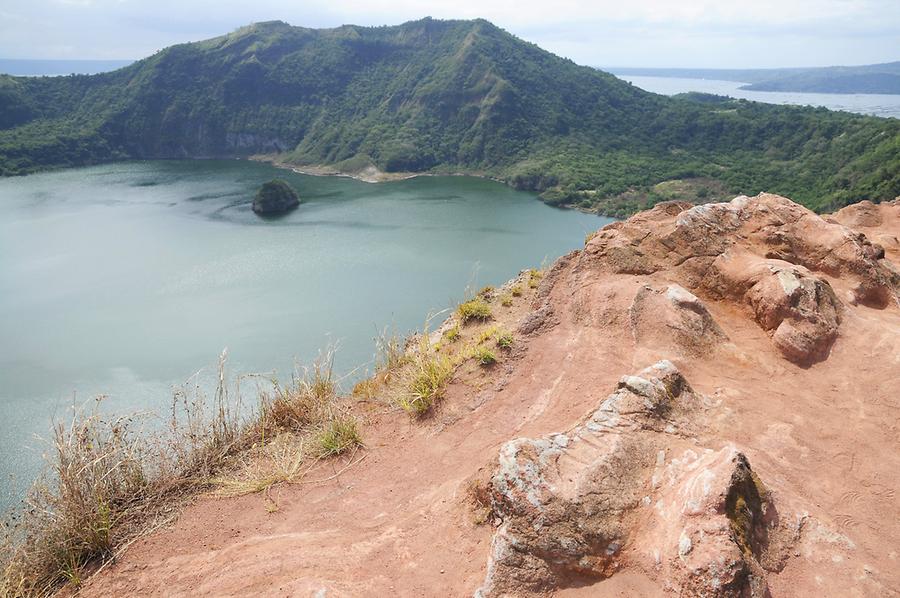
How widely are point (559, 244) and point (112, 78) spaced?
347 feet

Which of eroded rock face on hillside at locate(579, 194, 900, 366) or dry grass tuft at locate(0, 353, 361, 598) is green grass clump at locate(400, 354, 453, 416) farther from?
eroded rock face on hillside at locate(579, 194, 900, 366)

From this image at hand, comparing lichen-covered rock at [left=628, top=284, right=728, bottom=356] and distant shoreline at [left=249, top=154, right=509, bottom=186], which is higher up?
lichen-covered rock at [left=628, top=284, right=728, bottom=356]

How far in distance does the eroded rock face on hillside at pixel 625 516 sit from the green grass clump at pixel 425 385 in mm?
2301

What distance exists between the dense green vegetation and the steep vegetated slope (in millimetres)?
51197

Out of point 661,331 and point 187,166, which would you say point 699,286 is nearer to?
point 661,331

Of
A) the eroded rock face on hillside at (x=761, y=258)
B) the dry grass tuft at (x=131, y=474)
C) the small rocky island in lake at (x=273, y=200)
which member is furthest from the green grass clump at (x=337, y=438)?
the small rocky island in lake at (x=273, y=200)

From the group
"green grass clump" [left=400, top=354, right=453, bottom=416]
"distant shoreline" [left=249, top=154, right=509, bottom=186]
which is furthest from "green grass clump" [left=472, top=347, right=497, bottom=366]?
"distant shoreline" [left=249, top=154, right=509, bottom=186]

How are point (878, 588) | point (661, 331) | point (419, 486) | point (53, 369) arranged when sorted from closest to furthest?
1. point (878, 588)
2. point (419, 486)
3. point (661, 331)
4. point (53, 369)

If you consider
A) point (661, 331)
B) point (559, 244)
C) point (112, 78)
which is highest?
point (112, 78)

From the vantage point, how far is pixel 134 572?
479 centimetres

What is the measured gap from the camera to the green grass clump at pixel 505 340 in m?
7.41

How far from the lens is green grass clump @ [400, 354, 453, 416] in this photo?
22.4ft

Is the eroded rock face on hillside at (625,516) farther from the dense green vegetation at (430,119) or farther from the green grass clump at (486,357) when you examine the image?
the dense green vegetation at (430,119)

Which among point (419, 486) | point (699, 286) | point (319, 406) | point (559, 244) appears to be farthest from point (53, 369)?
point (559, 244)
